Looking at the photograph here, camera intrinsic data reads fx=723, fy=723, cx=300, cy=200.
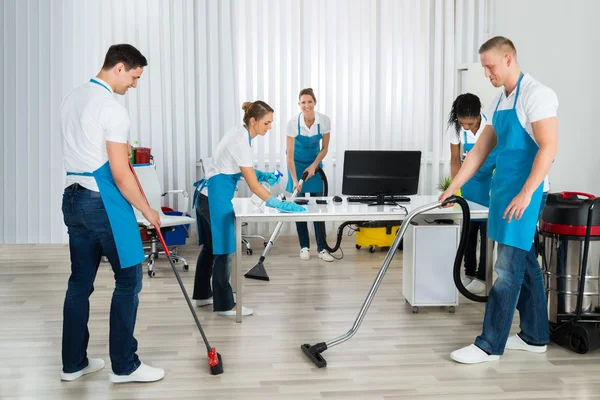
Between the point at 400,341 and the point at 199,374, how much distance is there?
112cm

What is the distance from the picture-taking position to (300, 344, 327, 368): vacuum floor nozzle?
345 centimetres

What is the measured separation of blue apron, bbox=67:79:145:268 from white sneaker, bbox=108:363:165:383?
0.53 metres

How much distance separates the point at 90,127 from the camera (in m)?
2.95

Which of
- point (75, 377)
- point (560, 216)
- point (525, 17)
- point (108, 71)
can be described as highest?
point (525, 17)

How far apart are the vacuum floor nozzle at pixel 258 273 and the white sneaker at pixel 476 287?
1.46 meters

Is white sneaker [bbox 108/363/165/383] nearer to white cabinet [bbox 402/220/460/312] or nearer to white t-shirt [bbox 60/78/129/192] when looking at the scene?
white t-shirt [bbox 60/78/129/192]

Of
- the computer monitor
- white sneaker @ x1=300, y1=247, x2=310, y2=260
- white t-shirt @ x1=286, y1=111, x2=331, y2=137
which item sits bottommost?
white sneaker @ x1=300, y1=247, x2=310, y2=260

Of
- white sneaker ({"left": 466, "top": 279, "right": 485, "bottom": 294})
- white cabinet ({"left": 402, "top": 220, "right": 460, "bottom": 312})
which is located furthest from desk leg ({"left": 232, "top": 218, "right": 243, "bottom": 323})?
white sneaker ({"left": 466, "top": 279, "right": 485, "bottom": 294})

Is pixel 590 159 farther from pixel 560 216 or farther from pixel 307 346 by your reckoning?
pixel 307 346

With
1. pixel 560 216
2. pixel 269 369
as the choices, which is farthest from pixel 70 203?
pixel 560 216

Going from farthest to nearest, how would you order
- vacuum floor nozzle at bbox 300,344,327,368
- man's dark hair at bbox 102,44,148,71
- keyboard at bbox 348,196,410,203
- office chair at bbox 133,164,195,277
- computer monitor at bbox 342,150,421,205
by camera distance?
office chair at bbox 133,164,195,277
keyboard at bbox 348,196,410,203
computer monitor at bbox 342,150,421,205
vacuum floor nozzle at bbox 300,344,327,368
man's dark hair at bbox 102,44,148,71

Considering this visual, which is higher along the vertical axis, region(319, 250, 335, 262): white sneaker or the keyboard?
the keyboard

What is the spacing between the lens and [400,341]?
3.87m

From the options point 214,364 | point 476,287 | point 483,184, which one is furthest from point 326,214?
point 476,287
